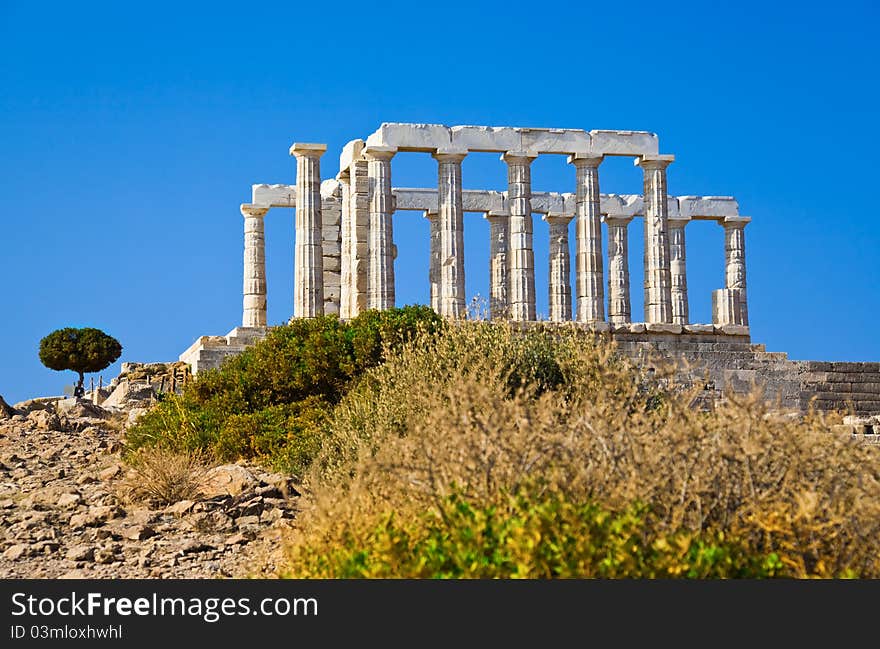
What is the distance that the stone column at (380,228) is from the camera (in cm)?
3344

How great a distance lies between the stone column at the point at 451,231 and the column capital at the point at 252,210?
25.9ft

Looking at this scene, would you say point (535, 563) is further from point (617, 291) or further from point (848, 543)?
point (617, 291)

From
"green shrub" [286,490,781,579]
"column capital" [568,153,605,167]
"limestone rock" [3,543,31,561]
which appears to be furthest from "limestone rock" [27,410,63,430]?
"column capital" [568,153,605,167]

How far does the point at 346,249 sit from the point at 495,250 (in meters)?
6.73

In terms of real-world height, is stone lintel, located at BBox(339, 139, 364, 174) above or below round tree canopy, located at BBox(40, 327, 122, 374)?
above

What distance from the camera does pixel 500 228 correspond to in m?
40.6

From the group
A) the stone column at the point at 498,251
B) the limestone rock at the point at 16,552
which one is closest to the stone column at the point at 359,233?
the stone column at the point at 498,251

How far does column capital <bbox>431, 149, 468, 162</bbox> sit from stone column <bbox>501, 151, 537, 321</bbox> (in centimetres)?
145

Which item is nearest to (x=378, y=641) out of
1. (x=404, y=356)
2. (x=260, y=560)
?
(x=260, y=560)

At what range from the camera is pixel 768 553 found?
8.37 metres

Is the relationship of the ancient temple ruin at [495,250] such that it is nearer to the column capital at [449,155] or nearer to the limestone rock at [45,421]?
the column capital at [449,155]

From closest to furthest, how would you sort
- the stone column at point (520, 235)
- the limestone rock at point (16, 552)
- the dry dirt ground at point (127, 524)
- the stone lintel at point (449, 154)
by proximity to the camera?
the dry dirt ground at point (127, 524), the limestone rock at point (16, 552), the stone lintel at point (449, 154), the stone column at point (520, 235)

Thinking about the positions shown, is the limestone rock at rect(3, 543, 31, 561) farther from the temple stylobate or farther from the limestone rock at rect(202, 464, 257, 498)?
the temple stylobate

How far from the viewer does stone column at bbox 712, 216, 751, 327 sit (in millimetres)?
41312
